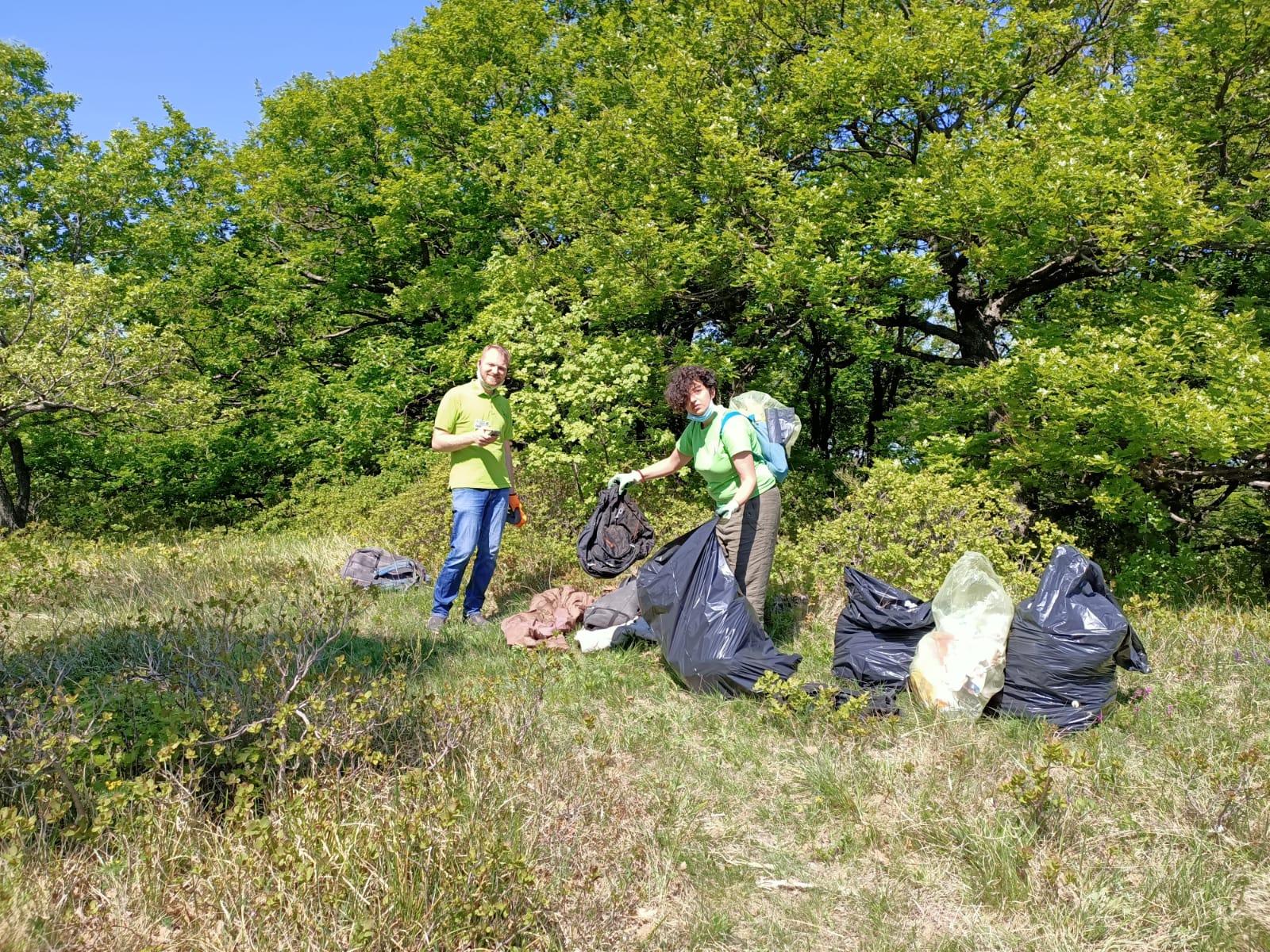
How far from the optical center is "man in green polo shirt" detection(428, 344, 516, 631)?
4691mm

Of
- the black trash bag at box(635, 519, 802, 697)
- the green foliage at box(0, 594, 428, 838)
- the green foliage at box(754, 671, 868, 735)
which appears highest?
the black trash bag at box(635, 519, 802, 697)

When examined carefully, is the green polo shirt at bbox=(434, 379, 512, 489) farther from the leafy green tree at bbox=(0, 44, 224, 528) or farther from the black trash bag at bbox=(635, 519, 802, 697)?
the leafy green tree at bbox=(0, 44, 224, 528)

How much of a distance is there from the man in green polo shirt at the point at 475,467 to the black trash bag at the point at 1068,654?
2949mm

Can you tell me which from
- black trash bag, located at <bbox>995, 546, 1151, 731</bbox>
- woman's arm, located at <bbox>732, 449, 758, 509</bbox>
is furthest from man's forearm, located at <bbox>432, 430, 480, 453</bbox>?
black trash bag, located at <bbox>995, 546, 1151, 731</bbox>

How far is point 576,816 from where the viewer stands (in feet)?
8.35

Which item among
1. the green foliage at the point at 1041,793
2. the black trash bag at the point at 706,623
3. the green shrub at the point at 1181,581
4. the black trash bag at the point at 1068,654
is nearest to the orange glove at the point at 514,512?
the black trash bag at the point at 706,623

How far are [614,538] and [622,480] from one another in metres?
0.37

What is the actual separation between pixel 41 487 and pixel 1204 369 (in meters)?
16.9

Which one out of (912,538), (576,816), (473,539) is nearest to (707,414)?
(473,539)

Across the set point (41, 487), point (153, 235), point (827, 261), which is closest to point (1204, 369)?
point (827, 261)

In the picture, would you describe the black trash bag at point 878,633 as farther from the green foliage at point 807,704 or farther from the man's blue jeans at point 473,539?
the man's blue jeans at point 473,539

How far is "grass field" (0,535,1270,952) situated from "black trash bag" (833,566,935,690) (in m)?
0.44

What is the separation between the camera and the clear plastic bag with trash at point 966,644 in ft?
11.3

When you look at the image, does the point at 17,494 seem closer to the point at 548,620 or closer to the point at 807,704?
the point at 548,620
